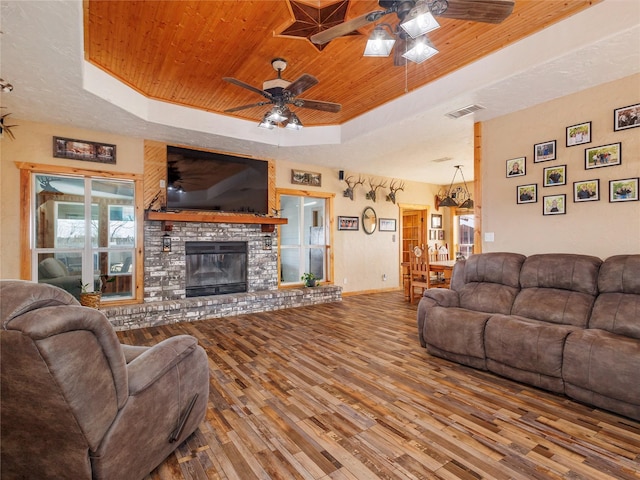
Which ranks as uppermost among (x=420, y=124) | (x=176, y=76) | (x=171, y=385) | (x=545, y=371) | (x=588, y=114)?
(x=176, y=76)

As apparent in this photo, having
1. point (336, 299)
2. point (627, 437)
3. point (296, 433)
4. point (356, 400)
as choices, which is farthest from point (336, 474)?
point (336, 299)

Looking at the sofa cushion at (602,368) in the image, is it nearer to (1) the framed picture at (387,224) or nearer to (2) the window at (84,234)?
(2) the window at (84,234)

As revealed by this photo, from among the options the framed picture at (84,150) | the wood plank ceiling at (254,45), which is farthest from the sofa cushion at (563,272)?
the framed picture at (84,150)

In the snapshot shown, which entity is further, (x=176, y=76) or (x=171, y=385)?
(x=176, y=76)

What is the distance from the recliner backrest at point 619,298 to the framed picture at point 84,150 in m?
6.10

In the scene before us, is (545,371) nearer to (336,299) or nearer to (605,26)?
(605,26)

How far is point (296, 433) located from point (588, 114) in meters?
4.14

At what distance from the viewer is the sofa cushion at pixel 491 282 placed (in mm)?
3391

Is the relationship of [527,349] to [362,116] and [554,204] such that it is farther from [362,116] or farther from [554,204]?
[362,116]

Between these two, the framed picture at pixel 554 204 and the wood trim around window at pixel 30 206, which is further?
the wood trim around window at pixel 30 206

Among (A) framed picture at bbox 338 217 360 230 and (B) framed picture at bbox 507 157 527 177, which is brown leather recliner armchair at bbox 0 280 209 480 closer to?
(B) framed picture at bbox 507 157 527 177

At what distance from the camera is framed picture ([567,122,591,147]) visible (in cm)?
→ 337

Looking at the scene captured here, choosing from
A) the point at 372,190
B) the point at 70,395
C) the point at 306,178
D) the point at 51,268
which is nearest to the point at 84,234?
the point at 51,268

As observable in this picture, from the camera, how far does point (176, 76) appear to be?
3748 mm
